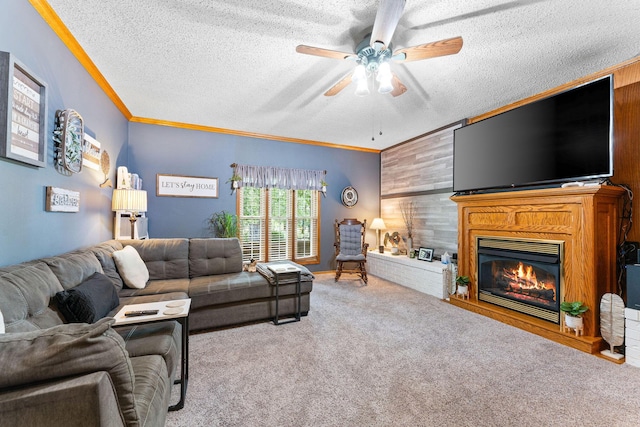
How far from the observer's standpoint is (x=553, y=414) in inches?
67.5

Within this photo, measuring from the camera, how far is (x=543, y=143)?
9.89 ft

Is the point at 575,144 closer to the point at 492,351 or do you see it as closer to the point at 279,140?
the point at 492,351

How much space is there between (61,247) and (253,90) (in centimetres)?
243

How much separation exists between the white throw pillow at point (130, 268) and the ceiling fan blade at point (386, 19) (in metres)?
2.92

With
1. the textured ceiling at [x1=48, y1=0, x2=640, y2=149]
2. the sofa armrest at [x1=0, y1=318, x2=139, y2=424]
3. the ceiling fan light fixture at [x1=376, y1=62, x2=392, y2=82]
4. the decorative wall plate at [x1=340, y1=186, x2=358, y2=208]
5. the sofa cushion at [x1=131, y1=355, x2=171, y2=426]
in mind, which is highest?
the textured ceiling at [x1=48, y1=0, x2=640, y2=149]

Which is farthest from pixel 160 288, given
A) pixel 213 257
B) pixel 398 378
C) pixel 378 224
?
pixel 378 224

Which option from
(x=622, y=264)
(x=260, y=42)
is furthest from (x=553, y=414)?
(x=260, y=42)

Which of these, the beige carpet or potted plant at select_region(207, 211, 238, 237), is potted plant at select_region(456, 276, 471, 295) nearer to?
the beige carpet

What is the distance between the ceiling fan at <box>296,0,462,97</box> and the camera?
1.70 m

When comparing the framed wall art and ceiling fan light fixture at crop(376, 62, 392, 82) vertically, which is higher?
ceiling fan light fixture at crop(376, 62, 392, 82)

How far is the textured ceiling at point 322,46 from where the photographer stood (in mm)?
2033

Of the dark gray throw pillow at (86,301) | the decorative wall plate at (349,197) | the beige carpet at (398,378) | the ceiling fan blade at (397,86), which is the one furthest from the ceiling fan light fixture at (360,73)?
the decorative wall plate at (349,197)

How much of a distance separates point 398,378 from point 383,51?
8.20ft

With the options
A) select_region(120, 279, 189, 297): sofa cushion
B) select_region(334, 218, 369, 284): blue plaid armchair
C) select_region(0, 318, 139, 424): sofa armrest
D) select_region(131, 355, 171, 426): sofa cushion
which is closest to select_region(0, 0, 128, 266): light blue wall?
select_region(120, 279, 189, 297): sofa cushion
